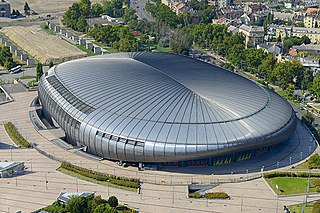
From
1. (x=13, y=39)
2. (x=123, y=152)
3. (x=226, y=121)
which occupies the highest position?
(x=226, y=121)

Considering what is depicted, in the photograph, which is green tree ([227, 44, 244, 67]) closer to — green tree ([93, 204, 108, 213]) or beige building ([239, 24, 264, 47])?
beige building ([239, 24, 264, 47])

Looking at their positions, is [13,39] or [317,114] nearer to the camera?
[317,114]

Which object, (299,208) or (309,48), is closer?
(299,208)

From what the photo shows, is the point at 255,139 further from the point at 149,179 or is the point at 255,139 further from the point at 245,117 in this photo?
the point at 149,179

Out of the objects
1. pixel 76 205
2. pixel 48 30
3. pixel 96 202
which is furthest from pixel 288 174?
pixel 48 30

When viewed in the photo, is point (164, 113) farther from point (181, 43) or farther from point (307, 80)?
point (181, 43)

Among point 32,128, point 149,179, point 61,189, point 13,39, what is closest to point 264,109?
point 149,179

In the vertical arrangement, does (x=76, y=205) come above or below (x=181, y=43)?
above
